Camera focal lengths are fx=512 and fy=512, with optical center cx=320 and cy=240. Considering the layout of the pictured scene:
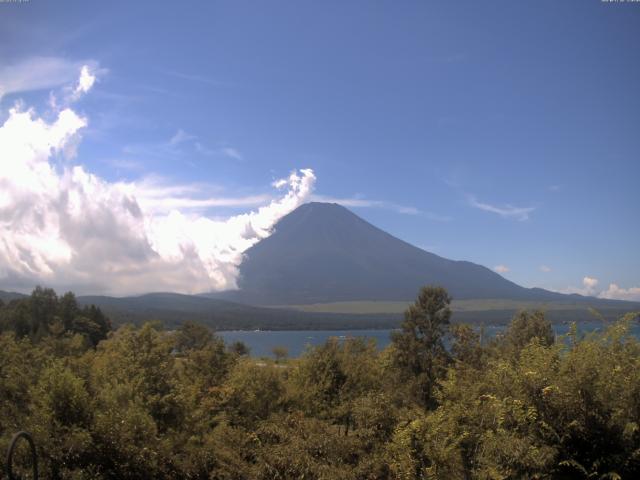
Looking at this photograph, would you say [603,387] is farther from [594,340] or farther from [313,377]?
[313,377]

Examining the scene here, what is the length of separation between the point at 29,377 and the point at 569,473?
1254 cm

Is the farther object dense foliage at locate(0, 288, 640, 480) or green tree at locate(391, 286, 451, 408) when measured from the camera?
green tree at locate(391, 286, 451, 408)

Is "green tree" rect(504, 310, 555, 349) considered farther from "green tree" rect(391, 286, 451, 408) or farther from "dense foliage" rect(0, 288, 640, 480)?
"dense foliage" rect(0, 288, 640, 480)

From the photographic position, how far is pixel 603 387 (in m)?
6.80

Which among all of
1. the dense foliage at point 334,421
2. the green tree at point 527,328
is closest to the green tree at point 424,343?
the green tree at point 527,328

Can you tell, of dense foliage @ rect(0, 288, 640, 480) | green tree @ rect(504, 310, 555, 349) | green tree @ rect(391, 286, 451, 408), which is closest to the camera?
dense foliage @ rect(0, 288, 640, 480)

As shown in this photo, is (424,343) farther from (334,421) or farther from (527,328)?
(334,421)

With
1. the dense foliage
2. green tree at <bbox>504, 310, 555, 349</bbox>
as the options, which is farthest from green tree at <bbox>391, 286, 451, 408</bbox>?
the dense foliage

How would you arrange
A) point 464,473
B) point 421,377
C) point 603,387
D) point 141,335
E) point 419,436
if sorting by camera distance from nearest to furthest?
point 603,387, point 464,473, point 419,436, point 141,335, point 421,377

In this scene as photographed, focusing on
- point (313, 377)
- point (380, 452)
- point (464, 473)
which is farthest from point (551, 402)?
point (313, 377)

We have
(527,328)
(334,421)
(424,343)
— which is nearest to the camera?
(334,421)

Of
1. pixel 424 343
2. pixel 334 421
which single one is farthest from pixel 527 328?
pixel 334 421

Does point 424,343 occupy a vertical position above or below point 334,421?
above

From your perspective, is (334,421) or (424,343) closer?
(334,421)
